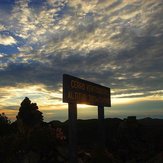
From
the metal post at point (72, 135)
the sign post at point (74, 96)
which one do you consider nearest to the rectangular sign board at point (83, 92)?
the sign post at point (74, 96)

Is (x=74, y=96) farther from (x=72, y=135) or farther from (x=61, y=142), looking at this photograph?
(x=61, y=142)

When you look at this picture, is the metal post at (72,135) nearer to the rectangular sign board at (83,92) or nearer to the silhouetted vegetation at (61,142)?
the rectangular sign board at (83,92)

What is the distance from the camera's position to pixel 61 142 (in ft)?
81.7

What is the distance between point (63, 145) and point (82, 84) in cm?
669

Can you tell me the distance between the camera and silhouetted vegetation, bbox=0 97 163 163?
23.7 meters

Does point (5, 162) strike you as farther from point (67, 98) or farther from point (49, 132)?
point (67, 98)

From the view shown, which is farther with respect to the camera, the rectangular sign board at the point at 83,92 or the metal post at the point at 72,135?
the metal post at the point at 72,135

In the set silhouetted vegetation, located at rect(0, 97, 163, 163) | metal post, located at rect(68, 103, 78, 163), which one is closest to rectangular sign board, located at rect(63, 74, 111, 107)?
metal post, located at rect(68, 103, 78, 163)

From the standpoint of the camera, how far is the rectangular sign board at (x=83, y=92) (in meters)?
18.3

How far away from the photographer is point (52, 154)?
78.5 feet

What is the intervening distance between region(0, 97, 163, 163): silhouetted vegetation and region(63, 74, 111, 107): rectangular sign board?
3402mm

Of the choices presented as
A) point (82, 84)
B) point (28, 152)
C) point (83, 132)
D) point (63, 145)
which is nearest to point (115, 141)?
point (83, 132)

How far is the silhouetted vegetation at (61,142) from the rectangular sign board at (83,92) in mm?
3402

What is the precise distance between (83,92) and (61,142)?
6.04 metres
